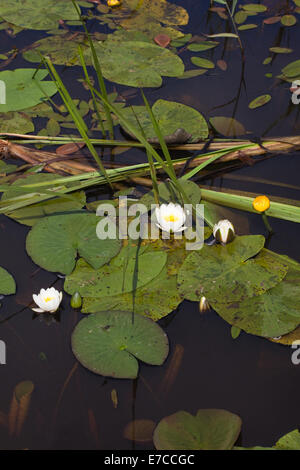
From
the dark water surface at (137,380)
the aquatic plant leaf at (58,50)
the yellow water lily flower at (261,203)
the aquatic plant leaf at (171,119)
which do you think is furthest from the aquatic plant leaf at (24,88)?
the yellow water lily flower at (261,203)

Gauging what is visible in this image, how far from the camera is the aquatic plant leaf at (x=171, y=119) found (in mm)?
2955

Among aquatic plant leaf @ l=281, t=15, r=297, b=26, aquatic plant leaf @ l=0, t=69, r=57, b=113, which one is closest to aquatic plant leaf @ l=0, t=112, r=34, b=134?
aquatic plant leaf @ l=0, t=69, r=57, b=113

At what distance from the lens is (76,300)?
7.14ft

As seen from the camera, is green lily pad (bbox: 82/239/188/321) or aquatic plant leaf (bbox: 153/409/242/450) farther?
green lily pad (bbox: 82/239/188/321)

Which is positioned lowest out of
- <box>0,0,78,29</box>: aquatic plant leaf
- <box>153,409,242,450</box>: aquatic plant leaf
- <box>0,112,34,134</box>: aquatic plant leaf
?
<box>153,409,242,450</box>: aquatic plant leaf

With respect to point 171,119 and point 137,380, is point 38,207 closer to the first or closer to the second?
point 171,119

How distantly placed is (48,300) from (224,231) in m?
0.91

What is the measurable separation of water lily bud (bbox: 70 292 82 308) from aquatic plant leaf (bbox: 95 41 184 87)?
179cm

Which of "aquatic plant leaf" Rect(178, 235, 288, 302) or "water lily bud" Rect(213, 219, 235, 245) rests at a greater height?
"water lily bud" Rect(213, 219, 235, 245)

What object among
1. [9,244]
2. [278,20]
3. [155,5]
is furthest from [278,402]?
[155,5]

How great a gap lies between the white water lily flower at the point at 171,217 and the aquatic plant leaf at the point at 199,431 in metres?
0.91

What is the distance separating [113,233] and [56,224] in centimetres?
31

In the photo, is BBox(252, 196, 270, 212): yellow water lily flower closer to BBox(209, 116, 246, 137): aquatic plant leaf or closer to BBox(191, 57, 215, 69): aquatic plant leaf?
BBox(209, 116, 246, 137): aquatic plant leaf

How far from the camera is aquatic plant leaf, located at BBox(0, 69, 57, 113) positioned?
3.24 meters
